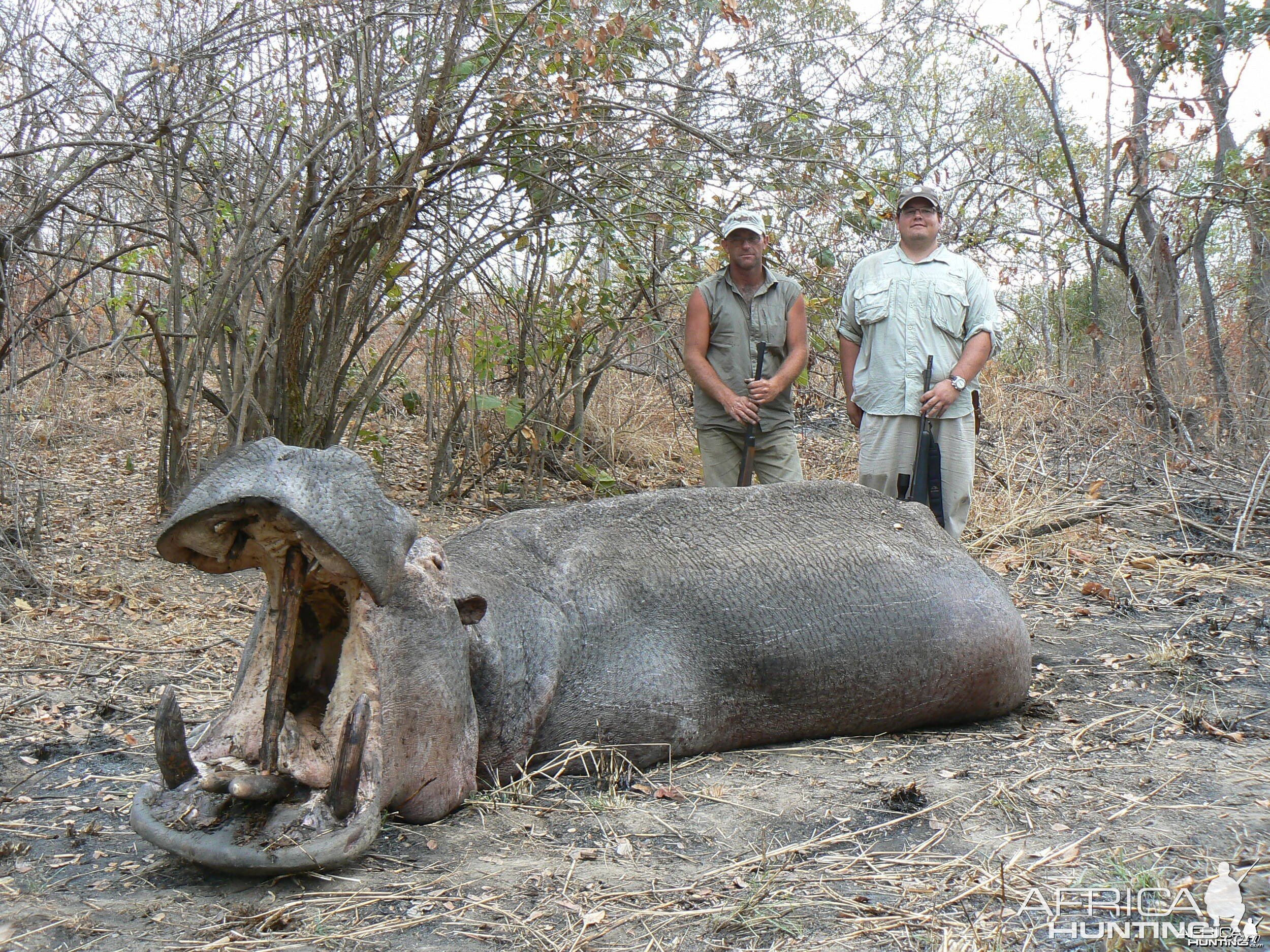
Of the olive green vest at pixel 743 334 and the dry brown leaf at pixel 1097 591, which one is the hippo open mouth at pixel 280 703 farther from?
the dry brown leaf at pixel 1097 591

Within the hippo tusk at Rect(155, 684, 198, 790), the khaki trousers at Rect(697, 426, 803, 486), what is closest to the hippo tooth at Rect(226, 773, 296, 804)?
the hippo tusk at Rect(155, 684, 198, 790)

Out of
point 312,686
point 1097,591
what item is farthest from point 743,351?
point 312,686

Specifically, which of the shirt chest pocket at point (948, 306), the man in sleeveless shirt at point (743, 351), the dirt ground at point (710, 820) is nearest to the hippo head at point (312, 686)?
the dirt ground at point (710, 820)

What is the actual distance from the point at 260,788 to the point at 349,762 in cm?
20

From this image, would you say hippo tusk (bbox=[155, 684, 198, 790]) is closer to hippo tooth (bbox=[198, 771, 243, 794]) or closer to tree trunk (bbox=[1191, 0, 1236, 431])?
hippo tooth (bbox=[198, 771, 243, 794])

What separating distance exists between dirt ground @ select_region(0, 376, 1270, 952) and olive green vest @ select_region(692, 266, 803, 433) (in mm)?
1652

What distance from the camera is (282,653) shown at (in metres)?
2.48

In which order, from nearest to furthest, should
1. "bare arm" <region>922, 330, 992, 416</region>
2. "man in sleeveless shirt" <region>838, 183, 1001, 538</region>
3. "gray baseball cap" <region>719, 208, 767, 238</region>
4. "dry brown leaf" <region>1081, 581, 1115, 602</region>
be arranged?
"bare arm" <region>922, 330, 992, 416</region> → "man in sleeveless shirt" <region>838, 183, 1001, 538</region> → "gray baseball cap" <region>719, 208, 767, 238</region> → "dry brown leaf" <region>1081, 581, 1115, 602</region>

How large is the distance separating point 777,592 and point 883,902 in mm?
1333

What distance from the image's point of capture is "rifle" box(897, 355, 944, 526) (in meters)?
4.83

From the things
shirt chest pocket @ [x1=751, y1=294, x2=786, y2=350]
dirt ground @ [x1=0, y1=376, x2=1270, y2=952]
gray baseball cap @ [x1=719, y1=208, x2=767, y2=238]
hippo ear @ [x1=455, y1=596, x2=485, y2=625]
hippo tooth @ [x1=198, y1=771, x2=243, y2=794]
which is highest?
gray baseball cap @ [x1=719, y1=208, x2=767, y2=238]

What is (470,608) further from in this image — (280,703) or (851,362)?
(851,362)

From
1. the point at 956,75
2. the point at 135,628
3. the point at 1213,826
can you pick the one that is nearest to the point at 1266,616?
the point at 1213,826

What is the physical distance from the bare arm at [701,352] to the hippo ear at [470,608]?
2.49m
